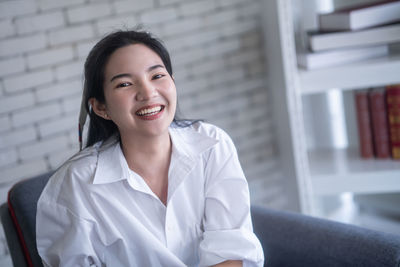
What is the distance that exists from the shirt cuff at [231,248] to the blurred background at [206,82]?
70cm

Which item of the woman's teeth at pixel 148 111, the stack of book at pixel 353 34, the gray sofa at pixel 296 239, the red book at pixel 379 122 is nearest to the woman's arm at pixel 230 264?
the gray sofa at pixel 296 239

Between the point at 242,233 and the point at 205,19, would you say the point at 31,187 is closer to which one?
the point at 242,233

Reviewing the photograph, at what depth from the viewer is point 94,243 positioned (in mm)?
1230

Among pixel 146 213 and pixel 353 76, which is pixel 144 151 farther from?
pixel 353 76

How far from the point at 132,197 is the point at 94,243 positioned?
0.15 metres

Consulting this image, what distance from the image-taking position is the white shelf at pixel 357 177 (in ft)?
6.07

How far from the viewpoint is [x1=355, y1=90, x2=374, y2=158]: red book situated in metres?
1.92

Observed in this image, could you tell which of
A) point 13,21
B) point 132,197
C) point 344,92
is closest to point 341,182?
point 344,92

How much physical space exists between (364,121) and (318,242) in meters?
0.83

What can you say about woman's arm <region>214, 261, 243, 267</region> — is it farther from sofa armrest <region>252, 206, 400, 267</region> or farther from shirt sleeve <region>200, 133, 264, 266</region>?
sofa armrest <region>252, 206, 400, 267</region>

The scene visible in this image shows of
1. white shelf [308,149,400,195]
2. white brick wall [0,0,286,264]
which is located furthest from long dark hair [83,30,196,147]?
white shelf [308,149,400,195]

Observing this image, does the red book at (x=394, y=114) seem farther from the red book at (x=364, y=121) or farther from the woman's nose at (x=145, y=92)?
the woman's nose at (x=145, y=92)

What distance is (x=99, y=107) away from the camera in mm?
1287

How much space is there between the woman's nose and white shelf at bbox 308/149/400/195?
929 mm
